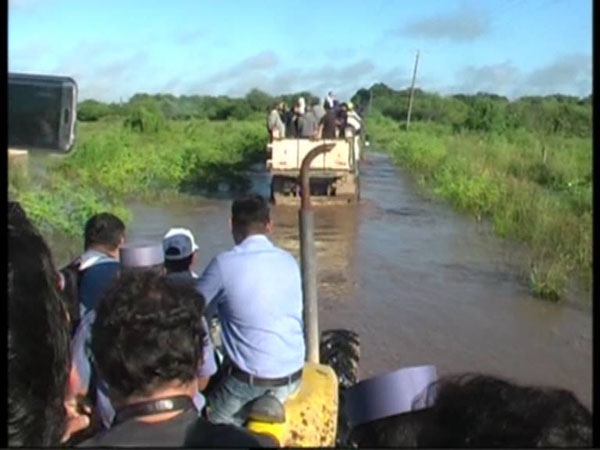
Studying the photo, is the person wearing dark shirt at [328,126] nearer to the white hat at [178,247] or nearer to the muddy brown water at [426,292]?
the muddy brown water at [426,292]

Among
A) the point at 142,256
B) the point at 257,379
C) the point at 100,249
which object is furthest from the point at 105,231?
the point at 257,379

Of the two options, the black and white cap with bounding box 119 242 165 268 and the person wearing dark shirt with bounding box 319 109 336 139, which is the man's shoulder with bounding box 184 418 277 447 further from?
the person wearing dark shirt with bounding box 319 109 336 139

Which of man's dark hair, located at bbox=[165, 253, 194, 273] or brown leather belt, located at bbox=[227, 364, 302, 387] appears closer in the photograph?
brown leather belt, located at bbox=[227, 364, 302, 387]

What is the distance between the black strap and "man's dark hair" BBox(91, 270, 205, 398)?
0.03 m

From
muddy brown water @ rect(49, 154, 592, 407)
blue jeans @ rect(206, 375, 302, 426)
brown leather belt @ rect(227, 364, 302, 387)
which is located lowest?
muddy brown water @ rect(49, 154, 592, 407)

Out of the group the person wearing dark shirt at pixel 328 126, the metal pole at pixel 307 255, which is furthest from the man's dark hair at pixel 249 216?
the person wearing dark shirt at pixel 328 126

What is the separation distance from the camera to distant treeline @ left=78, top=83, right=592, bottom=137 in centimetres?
3203

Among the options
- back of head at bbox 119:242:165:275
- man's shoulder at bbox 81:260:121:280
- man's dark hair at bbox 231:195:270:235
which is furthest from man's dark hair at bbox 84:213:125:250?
man's dark hair at bbox 231:195:270:235

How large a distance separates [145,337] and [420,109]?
56.8 meters

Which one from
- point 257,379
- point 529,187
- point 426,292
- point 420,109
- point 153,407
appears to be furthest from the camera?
point 420,109

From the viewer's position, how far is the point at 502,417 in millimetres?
1478

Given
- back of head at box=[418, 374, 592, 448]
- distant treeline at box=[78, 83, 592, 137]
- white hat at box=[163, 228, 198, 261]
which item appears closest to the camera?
back of head at box=[418, 374, 592, 448]

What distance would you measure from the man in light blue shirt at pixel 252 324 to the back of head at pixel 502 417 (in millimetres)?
2217

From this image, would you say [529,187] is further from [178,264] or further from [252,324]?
[252,324]
